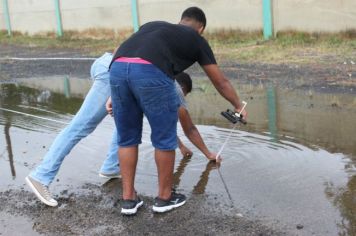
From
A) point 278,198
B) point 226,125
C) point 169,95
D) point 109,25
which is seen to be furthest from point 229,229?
point 109,25

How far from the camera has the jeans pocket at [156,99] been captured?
12.9ft

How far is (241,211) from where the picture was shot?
162 inches

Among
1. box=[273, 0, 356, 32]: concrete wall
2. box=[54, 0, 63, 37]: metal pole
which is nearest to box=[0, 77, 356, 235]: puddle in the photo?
box=[273, 0, 356, 32]: concrete wall

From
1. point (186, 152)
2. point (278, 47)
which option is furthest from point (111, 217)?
point (278, 47)

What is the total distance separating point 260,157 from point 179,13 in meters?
13.8

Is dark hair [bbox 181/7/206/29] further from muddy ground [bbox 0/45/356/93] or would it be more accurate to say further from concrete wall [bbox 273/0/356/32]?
concrete wall [bbox 273/0/356/32]

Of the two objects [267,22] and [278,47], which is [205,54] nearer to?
[278,47]

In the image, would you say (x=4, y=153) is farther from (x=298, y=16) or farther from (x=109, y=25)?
(x=109, y=25)

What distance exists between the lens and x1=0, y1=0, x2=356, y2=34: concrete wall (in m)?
14.3

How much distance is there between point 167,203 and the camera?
421 cm

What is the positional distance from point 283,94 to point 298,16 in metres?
6.89

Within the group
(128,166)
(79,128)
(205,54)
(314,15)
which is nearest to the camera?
(205,54)

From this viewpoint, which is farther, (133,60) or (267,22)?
(267,22)

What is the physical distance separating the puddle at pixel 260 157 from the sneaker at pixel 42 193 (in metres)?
0.34
